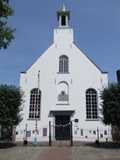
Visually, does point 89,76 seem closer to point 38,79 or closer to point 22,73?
point 38,79

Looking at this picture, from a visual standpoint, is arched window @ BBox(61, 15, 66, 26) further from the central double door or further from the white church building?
the central double door

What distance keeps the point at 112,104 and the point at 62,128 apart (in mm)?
8231

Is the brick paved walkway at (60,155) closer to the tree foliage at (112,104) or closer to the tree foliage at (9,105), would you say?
the tree foliage at (9,105)

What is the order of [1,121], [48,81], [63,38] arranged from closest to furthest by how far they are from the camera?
[1,121], [48,81], [63,38]

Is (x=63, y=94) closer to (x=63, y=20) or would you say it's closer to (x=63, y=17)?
(x=63, y=20)

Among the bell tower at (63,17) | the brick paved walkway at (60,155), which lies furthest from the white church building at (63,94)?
the brick paved walkway at (60,155)

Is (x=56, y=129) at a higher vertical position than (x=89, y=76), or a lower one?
lower

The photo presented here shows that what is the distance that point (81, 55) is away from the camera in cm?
2638

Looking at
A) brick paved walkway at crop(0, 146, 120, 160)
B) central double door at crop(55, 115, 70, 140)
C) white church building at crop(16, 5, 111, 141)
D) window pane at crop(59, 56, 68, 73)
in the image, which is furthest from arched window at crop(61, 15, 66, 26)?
brick paved walkway at crop(0, 146, 120, 160)

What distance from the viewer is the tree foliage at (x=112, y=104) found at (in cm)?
1742

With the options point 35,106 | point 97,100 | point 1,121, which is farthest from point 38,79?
point 1,121

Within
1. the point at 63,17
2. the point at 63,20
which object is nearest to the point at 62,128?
the point at 63,20

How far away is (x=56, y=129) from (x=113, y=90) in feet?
28.8

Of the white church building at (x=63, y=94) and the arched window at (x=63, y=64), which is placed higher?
the arched window at (x=63, y=64)
